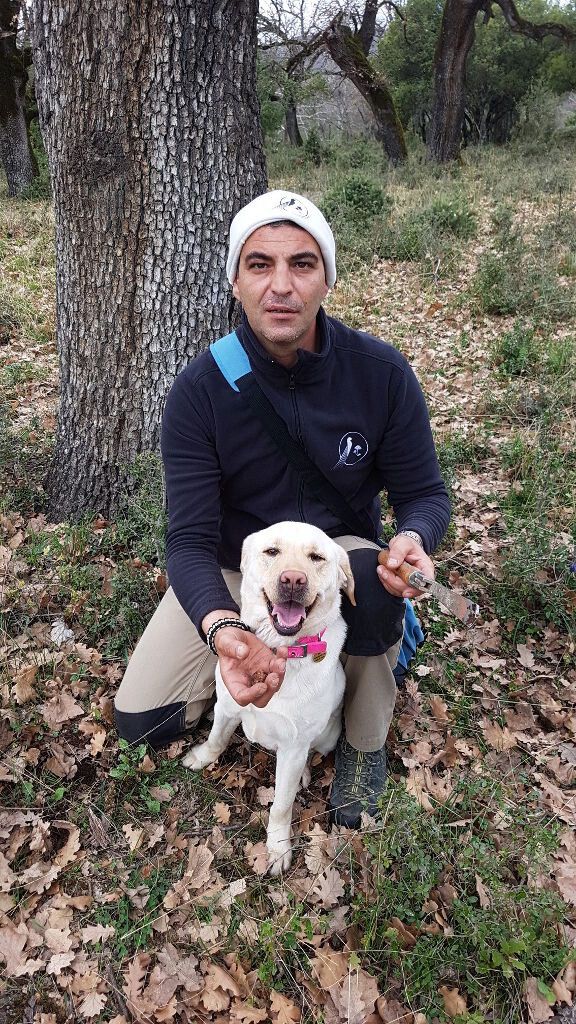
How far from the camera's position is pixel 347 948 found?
2.12m

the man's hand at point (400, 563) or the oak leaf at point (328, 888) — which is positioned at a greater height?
the man's hand at point (400, 563)

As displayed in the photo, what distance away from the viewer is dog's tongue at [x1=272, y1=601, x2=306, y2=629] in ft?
6.68

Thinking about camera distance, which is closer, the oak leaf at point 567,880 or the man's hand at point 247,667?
the man's hand at point 247,667

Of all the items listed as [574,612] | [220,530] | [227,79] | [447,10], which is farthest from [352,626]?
[447,10]

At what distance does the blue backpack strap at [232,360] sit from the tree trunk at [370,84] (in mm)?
13840

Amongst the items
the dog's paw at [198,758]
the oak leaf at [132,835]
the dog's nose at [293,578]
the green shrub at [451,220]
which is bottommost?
the oak leaf at [132,835]

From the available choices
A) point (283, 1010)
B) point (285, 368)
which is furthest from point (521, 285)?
point (283, 1010)

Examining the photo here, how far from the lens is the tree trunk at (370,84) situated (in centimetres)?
1359

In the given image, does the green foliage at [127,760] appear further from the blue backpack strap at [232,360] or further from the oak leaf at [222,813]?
the blue backpack strap at [232,360]

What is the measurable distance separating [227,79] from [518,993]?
4.04 m

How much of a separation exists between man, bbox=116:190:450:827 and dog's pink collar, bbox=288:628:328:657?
0.04 m

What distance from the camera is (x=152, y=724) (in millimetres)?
2764

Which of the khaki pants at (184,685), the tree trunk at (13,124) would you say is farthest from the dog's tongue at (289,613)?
the tree trunk at (13,124)

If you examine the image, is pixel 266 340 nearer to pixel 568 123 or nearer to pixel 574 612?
pixel 574 612
